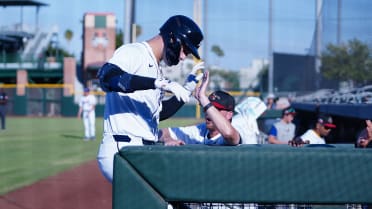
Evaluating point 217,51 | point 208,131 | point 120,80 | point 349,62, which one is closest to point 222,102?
point 208,131

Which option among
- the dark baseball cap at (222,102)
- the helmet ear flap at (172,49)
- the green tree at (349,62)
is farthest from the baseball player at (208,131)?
the green tree at (349,62)

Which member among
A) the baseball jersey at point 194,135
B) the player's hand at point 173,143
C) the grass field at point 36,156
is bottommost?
the grass field at point 36,156

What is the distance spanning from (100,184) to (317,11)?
401 cm

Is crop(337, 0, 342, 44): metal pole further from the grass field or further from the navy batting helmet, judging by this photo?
the navy batting helmet

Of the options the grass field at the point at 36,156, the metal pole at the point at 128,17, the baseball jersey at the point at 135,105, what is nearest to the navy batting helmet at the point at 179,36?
the baseball jersey at the point at 135,105

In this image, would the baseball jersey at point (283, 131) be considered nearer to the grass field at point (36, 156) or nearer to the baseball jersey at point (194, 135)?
the grass field at point (36, 156)

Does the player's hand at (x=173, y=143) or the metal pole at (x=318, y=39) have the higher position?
the metal pole at (x=318, y=39)

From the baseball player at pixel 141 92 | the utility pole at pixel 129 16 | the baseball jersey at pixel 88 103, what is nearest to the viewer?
the baseball player at pixel 141 92

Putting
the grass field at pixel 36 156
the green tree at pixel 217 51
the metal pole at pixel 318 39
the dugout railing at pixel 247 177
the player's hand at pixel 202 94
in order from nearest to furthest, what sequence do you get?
the dugout railing at pixel 247 177, the player's hand at pixel 202 94, the metal pole at pixel 318 39, the grass field at pixel 36 156, the green tree at pixel 217 51

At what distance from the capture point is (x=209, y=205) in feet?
9.23

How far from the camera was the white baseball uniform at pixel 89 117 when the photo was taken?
63.3 feet

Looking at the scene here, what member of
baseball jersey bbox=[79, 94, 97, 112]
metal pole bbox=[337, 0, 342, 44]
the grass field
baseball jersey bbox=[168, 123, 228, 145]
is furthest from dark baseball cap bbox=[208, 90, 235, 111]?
baseball jersey bbox=[79, 94, 97, 112]

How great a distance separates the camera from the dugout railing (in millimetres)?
2721

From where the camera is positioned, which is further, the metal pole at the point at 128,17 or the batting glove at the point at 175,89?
the metal pole at the point at 128,17
